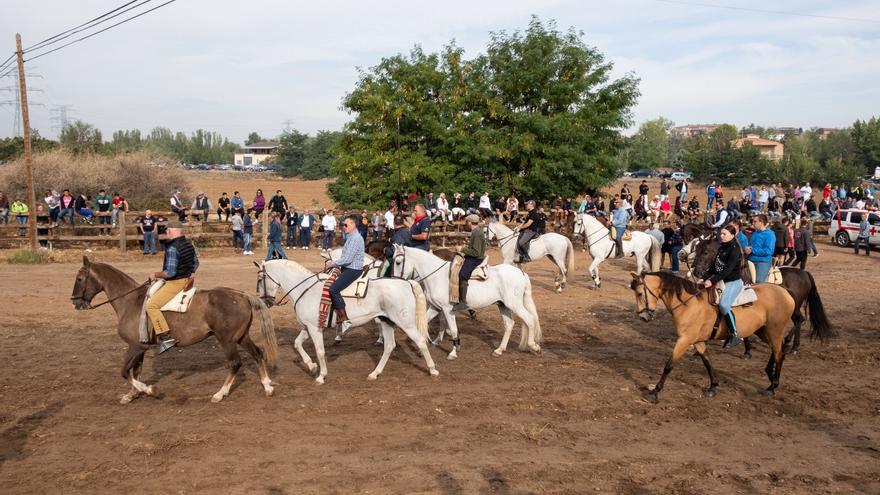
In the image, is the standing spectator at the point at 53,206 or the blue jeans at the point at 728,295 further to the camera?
the standing spectator at the point at 53,206

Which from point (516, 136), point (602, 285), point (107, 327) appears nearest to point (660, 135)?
point (516, 136)

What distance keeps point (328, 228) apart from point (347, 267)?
52.5 feet

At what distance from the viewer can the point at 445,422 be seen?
880cm

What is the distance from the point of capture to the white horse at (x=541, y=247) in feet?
59.3

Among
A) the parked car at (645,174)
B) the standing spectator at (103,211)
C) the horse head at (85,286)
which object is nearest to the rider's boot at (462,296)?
the horse head at (85,286)

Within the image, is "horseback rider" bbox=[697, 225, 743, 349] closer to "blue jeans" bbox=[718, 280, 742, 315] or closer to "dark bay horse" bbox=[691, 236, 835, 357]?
"blue jeans" bbox=[718, 280, 742, 315]

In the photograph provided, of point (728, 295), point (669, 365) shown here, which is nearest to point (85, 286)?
point (669, 365)

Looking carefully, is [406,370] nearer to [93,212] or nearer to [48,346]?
[48,346]

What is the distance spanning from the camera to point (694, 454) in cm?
787

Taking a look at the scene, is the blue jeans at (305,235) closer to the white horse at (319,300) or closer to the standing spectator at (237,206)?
the standing spectator at (237,206)

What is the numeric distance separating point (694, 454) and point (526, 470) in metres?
2.09

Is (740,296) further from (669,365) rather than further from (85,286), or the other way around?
(85,286)

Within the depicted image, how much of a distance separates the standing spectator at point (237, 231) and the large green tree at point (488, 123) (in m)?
5.95

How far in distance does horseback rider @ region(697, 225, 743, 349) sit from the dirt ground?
1.16m
